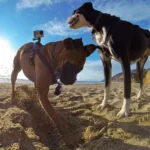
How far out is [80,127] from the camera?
14.0 feet

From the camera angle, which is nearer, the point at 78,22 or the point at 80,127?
the point at 80,127

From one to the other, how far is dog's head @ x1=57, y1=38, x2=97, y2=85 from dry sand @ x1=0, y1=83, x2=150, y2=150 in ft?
2.69

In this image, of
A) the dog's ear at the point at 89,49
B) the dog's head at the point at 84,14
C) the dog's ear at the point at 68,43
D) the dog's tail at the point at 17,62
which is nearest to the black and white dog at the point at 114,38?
the dog's head at the point at 84,14

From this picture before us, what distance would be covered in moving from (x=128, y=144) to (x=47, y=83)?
162 cm

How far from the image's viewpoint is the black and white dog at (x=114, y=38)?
4650mm

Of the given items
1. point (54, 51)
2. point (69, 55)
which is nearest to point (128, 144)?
point (69, 55)

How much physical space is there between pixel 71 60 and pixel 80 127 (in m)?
1.10

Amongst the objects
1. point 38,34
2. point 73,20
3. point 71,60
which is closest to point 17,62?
point 38,34

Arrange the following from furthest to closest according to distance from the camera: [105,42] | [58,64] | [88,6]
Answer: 1. [88,6]
2. [105,42]
3. [58,64]

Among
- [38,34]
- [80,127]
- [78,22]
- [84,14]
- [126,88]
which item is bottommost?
[80,127]

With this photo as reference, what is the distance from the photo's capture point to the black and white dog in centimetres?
→ 465

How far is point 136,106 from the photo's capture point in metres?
5.15

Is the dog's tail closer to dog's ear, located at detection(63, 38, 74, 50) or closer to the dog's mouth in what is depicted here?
the dog's mouth

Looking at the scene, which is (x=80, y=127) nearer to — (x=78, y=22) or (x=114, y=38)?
(x=114, y=38)
